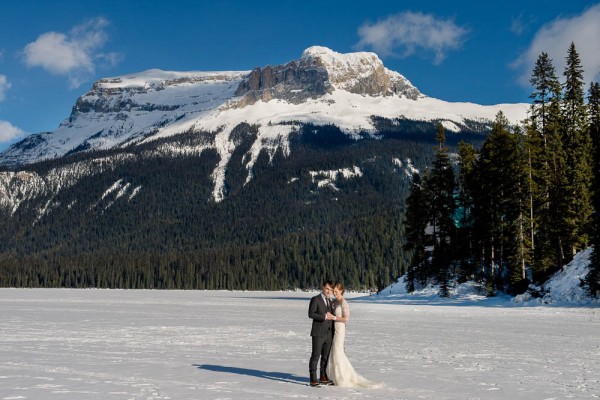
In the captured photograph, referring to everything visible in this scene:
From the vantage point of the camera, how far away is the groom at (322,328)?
1530 cm

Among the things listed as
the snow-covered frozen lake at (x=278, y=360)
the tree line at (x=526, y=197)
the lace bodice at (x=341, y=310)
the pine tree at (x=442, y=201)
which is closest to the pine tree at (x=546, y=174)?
the tree line at (x=526, y=197)

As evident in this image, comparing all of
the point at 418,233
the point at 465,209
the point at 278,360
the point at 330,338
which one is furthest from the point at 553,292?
the point at 330,338

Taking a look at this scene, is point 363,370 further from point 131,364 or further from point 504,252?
point 504,252

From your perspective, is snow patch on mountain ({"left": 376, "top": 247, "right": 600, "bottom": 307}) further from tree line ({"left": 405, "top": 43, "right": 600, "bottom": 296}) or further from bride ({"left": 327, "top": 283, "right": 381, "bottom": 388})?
bride ({"left": 327, "top": 283, "right": 381, "bottom": 388})

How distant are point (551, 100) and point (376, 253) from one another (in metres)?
100

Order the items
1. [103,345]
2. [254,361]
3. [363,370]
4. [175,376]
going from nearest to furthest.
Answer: [175,376], [363,370], [254,361], [103,345]

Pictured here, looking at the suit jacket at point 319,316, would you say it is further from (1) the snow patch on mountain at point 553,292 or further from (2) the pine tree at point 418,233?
(2) the pine tree at point 418,233

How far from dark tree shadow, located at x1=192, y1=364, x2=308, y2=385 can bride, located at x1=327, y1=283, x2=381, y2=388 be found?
2.72 ft

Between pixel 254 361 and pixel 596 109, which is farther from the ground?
pixel 596 109

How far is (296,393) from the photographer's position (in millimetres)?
13844

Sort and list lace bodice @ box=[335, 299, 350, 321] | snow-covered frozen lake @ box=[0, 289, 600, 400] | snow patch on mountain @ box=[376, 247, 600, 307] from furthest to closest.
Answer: snow patch on mountain @ box=[376, 247, 600, 307] → lace bodice @ box=[335, 299, 350, 321] → snow-covered frozen lake @ box=[0, 289, 600, 400]

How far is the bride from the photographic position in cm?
1502

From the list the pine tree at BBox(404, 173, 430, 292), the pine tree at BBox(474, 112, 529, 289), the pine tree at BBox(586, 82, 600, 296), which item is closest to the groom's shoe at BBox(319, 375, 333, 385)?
the pine tree at BBox(586, 82, 600, 296)

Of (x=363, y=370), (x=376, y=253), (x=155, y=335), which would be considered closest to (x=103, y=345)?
(x=155, y=335)
